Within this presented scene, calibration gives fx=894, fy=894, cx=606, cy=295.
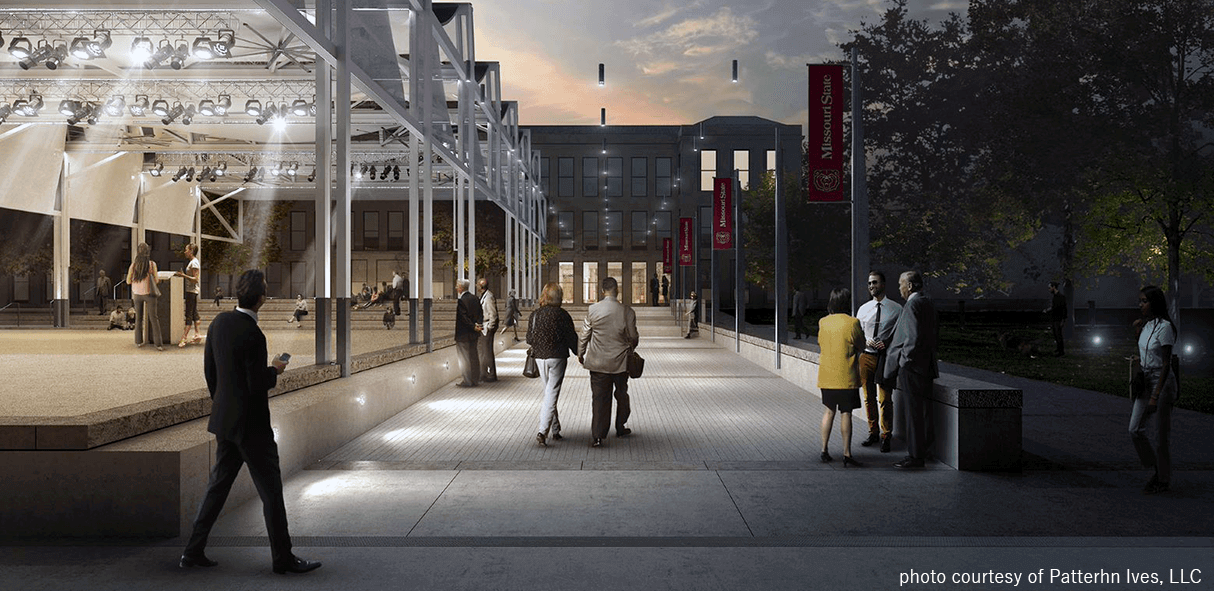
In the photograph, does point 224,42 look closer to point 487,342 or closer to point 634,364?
point 487,342

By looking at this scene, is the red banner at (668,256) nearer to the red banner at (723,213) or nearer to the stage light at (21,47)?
the red banner at (723,213)

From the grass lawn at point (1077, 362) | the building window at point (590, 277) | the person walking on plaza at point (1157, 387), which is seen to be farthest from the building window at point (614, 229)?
the person walking on plaza at point (1157, 387)

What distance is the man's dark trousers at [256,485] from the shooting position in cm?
483

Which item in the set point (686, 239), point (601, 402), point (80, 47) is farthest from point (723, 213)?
point (601, 402)

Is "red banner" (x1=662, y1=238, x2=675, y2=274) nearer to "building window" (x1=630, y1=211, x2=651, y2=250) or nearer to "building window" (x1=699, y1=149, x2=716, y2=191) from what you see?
"building window" (x1=630, y1=211, x2=651, y2=250)

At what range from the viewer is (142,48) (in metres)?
17.6

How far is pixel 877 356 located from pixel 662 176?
55985 mm

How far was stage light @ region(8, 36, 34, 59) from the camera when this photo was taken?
1667 cm

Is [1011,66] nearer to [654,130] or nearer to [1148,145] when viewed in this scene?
[1148,145]

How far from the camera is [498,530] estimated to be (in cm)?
578

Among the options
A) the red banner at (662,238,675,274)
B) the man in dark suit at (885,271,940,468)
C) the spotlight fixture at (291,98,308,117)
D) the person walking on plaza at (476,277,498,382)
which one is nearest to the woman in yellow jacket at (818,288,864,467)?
the man in dark suit at (885,271,940,468)

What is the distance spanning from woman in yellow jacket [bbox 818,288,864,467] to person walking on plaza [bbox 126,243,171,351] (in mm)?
10829

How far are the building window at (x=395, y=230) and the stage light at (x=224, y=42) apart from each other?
148ft

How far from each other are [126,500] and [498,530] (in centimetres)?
234
